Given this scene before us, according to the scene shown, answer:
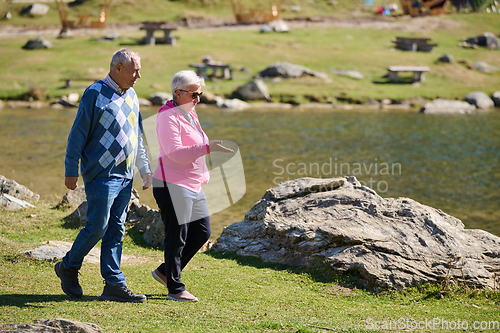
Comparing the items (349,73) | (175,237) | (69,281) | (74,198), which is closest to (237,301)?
(175,237)

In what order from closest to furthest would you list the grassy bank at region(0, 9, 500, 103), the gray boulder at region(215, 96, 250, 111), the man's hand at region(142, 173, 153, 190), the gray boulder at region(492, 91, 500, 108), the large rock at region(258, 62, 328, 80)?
the man's hand at region(142, 173, 153, 190)
the gray boulder at region(215, 96, 250, 111)
the grassy bank at region(0, 9, 500, 103)
the gray boulder at region(492, 91, 500, 108)
the large rock at region(258, 62, 328, 80)

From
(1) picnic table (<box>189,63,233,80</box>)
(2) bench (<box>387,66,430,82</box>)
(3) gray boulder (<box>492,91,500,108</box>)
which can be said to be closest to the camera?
(1) picnic table (<box>189,63,233,80</box>)

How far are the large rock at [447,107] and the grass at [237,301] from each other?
3001cm

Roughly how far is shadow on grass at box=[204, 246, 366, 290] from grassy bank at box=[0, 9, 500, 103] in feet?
90.6

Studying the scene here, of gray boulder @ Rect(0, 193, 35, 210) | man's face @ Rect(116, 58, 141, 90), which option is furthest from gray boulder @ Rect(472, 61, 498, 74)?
man's face @ Rect(116, 58, 141, 90)

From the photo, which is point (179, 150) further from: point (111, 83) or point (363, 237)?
point (363, 237)

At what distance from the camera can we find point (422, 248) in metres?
7.77

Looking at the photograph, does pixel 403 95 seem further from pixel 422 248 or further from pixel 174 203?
pixel 174 203

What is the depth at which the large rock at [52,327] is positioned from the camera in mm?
4406

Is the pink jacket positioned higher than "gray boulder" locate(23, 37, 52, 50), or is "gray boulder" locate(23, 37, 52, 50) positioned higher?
the pink jacket

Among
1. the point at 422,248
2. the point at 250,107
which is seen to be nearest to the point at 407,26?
the point at 250,107

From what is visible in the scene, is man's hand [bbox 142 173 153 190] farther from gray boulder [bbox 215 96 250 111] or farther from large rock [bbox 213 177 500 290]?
gray boulder [bbox 215 96 250 111]

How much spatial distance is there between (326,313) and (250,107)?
1146 inches

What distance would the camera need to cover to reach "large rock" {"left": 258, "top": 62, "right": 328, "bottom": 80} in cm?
→ 3984
